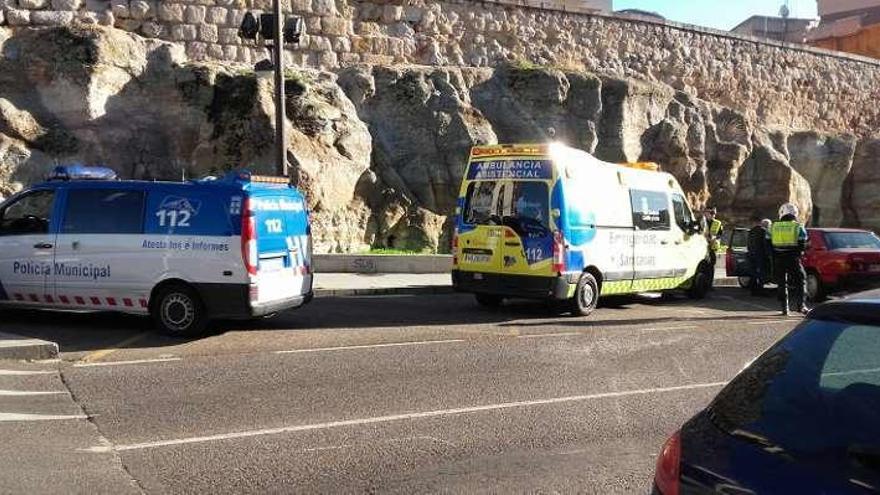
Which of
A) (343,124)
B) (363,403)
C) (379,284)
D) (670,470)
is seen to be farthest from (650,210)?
(670,470)

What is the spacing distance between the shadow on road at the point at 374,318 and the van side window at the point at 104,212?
1.27 m

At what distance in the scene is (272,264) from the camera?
32.5 ft

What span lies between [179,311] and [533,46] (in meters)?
18.5

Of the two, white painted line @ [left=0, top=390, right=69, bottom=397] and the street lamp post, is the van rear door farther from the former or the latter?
the street lamp post

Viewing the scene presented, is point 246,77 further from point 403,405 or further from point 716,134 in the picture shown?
point 716,134

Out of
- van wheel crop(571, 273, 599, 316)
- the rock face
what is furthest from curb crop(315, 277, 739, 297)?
the rock face

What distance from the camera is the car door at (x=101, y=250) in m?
9.67

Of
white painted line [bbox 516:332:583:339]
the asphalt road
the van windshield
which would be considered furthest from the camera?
the van windshield

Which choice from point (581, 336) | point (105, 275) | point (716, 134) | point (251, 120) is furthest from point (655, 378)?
point (716, 134)

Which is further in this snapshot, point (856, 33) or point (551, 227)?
point (856, 33)

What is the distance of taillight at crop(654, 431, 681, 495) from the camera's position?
262 centimetres

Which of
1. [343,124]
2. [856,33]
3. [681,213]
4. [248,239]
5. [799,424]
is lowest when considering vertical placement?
[799,424]

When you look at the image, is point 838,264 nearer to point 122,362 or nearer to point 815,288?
point 815,288

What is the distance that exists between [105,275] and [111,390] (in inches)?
124
